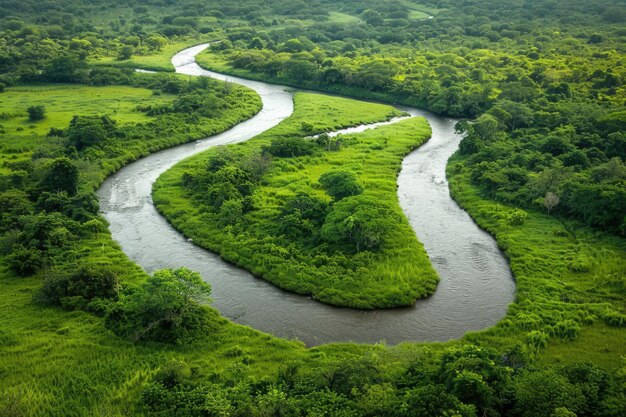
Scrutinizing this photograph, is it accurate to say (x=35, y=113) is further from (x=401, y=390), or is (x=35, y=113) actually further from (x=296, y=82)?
(x=401, y=390)

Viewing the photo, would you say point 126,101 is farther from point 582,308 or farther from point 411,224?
point 582,308

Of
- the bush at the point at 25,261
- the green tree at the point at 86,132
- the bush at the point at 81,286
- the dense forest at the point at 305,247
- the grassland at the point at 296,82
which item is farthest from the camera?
the grassland at the point at 296,82

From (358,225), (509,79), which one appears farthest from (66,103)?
(509,79)

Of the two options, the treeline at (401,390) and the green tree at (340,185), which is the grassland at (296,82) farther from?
the treeline at (401,390)

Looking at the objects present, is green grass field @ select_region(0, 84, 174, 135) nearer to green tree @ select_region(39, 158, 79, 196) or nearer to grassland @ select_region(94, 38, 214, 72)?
grassland @ select_region(94, 38, 214, 72)

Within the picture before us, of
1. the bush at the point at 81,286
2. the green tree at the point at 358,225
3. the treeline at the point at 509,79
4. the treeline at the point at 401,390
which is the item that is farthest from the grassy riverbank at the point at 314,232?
the treeline at the point at 509,79
